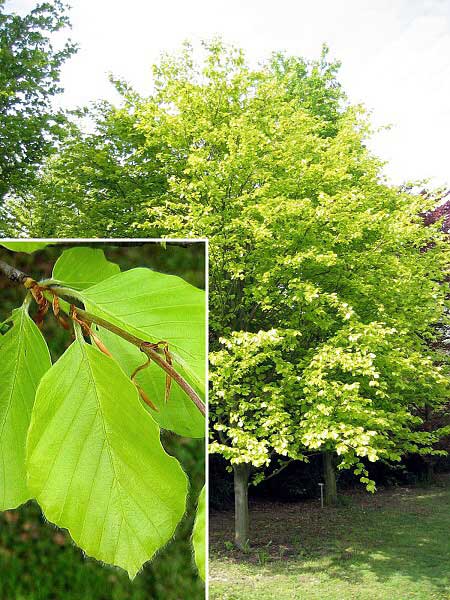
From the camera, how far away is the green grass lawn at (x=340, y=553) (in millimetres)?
7541

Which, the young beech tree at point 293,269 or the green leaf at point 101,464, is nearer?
the green leaf at point 101,464

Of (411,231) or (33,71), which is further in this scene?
(33,71)

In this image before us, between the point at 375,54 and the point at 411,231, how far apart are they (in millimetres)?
6228

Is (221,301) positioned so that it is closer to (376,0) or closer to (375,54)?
(375,54)

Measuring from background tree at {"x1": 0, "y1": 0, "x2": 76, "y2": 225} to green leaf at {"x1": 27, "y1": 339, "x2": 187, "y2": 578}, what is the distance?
424 inches

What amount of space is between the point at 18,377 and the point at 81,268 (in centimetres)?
24

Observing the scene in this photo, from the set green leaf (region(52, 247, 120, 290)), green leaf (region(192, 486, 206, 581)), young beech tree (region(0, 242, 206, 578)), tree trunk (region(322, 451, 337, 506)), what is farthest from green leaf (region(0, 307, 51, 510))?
tree trunk (region(322, 451, 337, 506))

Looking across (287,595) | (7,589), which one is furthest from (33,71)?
(7,589)

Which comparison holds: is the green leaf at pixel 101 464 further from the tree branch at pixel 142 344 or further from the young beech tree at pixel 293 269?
the young beech tree at pixel 293 269

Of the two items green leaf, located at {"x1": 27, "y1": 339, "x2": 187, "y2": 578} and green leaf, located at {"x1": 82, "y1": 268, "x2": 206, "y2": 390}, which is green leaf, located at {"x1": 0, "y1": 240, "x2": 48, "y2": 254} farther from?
green leaf, located at {"x1": 27, "y1": 339, "x2": 187, "y2": 578}

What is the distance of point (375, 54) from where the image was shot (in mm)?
12414

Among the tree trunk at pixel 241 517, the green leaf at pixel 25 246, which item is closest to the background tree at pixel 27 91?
the tree trunk at pixel 241 517

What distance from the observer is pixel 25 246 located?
3.71ft

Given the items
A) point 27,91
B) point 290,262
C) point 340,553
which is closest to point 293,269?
point 290,262
